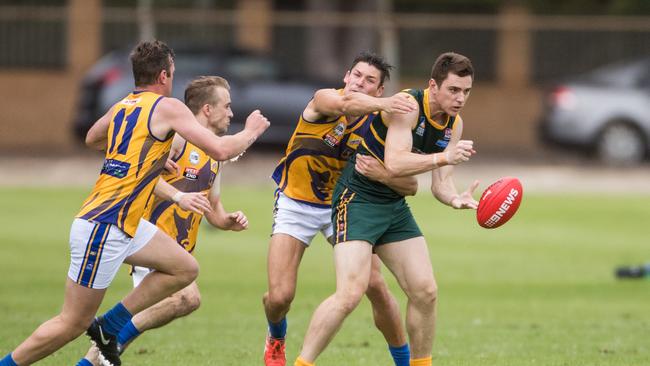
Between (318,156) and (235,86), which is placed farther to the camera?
(235,86)

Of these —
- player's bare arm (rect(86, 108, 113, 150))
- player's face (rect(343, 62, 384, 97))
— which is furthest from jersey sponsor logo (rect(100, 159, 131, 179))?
player's face (rect(343, 62, 384, 97))

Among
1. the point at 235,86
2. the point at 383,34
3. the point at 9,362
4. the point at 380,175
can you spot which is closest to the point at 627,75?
the point at 383,34

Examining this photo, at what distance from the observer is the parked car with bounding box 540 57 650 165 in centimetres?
2602

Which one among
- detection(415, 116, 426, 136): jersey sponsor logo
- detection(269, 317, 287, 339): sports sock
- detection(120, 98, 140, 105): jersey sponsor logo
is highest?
detection(120, 98, 140, 105): jersey sponsor logo

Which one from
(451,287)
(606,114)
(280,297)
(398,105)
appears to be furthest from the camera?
(606,114)

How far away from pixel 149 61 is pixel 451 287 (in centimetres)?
774

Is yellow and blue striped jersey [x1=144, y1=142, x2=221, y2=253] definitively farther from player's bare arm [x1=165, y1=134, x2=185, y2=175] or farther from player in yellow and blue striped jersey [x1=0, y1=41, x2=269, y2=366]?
player in yellow and blue striped jersey [x1=0, y1=41, x2=269, y2=366]

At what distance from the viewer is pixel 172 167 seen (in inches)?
337

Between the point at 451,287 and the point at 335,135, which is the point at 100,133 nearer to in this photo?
the point at 335,135

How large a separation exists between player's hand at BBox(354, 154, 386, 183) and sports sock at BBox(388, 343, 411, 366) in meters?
1.25

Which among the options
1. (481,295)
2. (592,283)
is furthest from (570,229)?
(481,295)

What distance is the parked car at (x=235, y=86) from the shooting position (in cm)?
2470

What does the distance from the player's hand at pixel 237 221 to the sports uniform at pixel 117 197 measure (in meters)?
1.08

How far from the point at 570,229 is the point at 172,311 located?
40.3 feet
